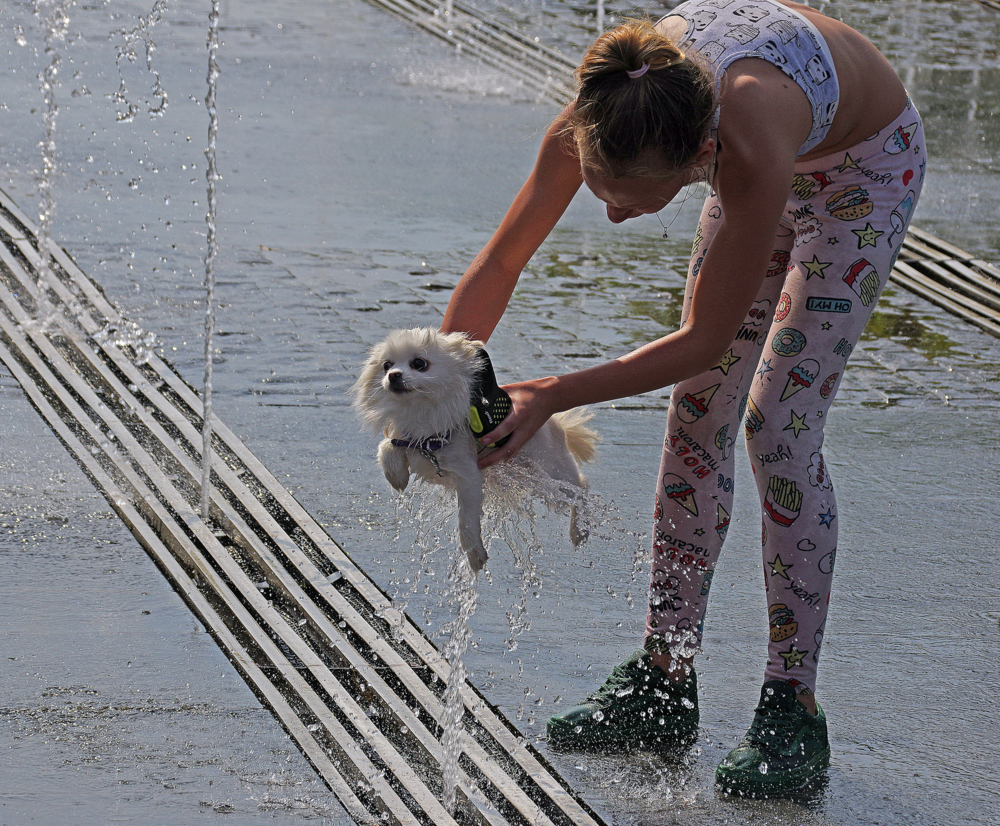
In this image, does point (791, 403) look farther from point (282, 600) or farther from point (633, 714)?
point (282, 600)

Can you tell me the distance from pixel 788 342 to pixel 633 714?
38.8 inches

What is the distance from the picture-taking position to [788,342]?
304 cm

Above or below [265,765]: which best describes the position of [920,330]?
above

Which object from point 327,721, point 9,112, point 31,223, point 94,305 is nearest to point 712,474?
point 327,721

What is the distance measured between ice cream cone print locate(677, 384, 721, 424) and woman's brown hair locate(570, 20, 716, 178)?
2.48 feet

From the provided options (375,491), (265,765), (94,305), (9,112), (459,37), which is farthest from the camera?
(459,37)

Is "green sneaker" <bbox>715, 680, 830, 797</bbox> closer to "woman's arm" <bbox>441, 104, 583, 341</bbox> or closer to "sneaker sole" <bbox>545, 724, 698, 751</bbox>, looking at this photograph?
"sneaker sole" <bbox>545, 724, 698, 751</bbox>

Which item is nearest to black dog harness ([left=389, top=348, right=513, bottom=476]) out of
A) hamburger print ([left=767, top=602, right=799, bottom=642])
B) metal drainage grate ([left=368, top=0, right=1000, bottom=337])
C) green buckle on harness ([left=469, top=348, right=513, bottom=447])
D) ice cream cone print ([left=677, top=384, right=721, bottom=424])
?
green buckle on harness ([left=469, top=348, right=513, bottom=447])

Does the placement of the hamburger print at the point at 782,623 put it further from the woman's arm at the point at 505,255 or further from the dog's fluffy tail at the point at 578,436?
the woman's arm at the point at 505,255

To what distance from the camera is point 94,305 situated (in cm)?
605

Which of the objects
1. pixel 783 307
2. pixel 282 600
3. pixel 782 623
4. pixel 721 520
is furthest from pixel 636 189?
pixel 282 600

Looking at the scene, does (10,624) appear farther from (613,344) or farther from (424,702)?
(613,344)

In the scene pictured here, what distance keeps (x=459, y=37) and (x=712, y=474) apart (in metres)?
10.9

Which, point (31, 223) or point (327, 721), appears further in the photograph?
point (31, 223)
